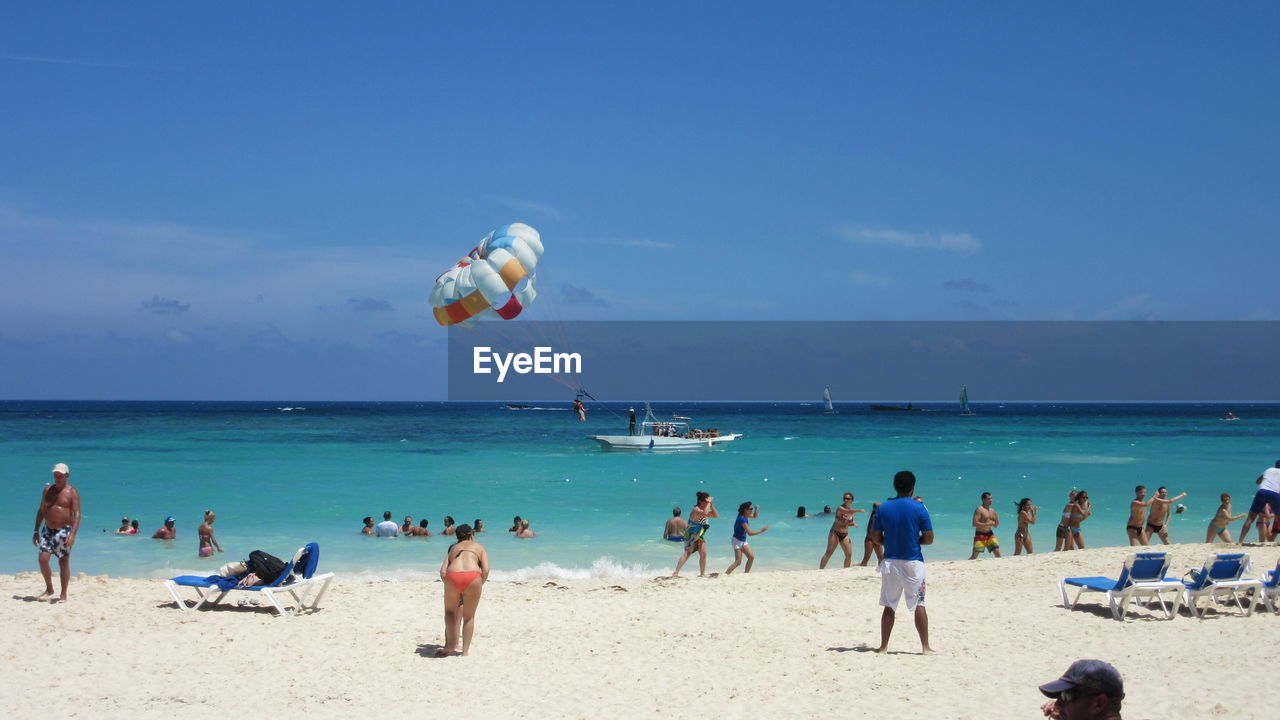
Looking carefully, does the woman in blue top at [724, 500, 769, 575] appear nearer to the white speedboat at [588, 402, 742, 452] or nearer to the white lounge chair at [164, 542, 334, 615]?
the white lounge chair at [164, 542, 334, 615]

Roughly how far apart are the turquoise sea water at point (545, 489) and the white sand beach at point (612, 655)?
171 inches

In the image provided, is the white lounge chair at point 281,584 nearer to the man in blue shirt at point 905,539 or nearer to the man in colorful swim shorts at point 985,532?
the man in blue shirt at point 905,539

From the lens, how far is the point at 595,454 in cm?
4153

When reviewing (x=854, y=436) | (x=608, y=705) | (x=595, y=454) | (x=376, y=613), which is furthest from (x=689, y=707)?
(x=854, y=436)

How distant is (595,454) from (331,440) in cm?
1937

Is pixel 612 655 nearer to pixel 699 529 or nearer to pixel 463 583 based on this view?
pixel 463 583

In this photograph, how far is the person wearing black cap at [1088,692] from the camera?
2365 mm

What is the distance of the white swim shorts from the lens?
6969 millimetres

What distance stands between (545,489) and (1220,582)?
19.4 m

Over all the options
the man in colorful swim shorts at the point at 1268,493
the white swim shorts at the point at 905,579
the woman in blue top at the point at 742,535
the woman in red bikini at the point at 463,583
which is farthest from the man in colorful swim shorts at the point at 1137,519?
the woman in red bikini at the point at 463,583

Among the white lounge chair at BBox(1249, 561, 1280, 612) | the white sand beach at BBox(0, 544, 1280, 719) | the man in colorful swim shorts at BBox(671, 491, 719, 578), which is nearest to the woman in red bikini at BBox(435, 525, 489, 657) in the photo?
the white sand beach at BBox(0, 544, 1280, 719)

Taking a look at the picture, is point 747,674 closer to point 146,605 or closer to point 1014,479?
point 146,605

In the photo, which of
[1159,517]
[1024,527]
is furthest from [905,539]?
[1159,517]

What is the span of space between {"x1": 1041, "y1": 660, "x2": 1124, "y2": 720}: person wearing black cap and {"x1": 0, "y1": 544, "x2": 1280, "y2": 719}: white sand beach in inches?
157
